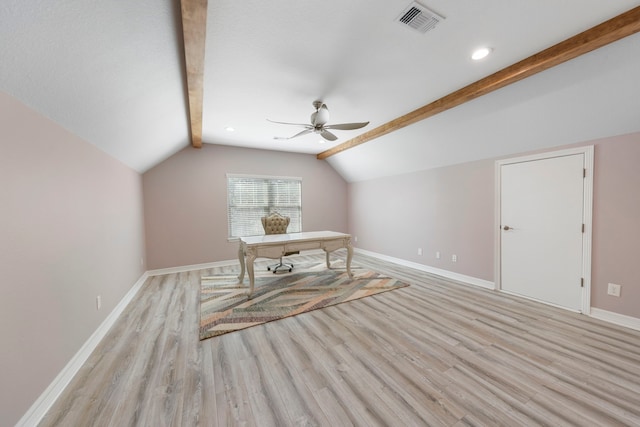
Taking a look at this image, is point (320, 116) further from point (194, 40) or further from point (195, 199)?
point (195, 199)

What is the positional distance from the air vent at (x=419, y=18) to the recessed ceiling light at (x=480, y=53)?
1.98ft

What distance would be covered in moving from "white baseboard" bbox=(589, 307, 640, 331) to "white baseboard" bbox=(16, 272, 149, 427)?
496 cm

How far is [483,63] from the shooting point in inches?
87.3

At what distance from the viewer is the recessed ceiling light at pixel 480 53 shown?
2.01 m

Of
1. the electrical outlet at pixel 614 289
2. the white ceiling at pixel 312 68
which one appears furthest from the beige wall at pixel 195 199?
the electrical outlet at pixel 614 289

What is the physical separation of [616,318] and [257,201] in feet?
18.8

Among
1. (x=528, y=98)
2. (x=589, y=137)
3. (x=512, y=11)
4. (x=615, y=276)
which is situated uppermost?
(x=512, y=11)

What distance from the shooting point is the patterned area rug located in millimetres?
2668

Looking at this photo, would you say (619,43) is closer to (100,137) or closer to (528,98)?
(528,98)

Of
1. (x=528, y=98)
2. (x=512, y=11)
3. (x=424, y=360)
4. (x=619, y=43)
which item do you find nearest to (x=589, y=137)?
(x=528, y=98)

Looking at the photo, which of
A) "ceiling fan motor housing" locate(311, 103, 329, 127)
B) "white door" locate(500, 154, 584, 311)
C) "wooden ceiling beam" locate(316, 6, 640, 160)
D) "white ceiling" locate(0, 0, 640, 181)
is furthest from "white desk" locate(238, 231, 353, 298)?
"white door" locate(500, 154, 584, 311)

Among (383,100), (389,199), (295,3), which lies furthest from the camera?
(389,199)

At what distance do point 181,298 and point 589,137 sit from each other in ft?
18.0

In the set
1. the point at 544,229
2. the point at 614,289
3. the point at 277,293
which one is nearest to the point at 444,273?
the point at 544,229
